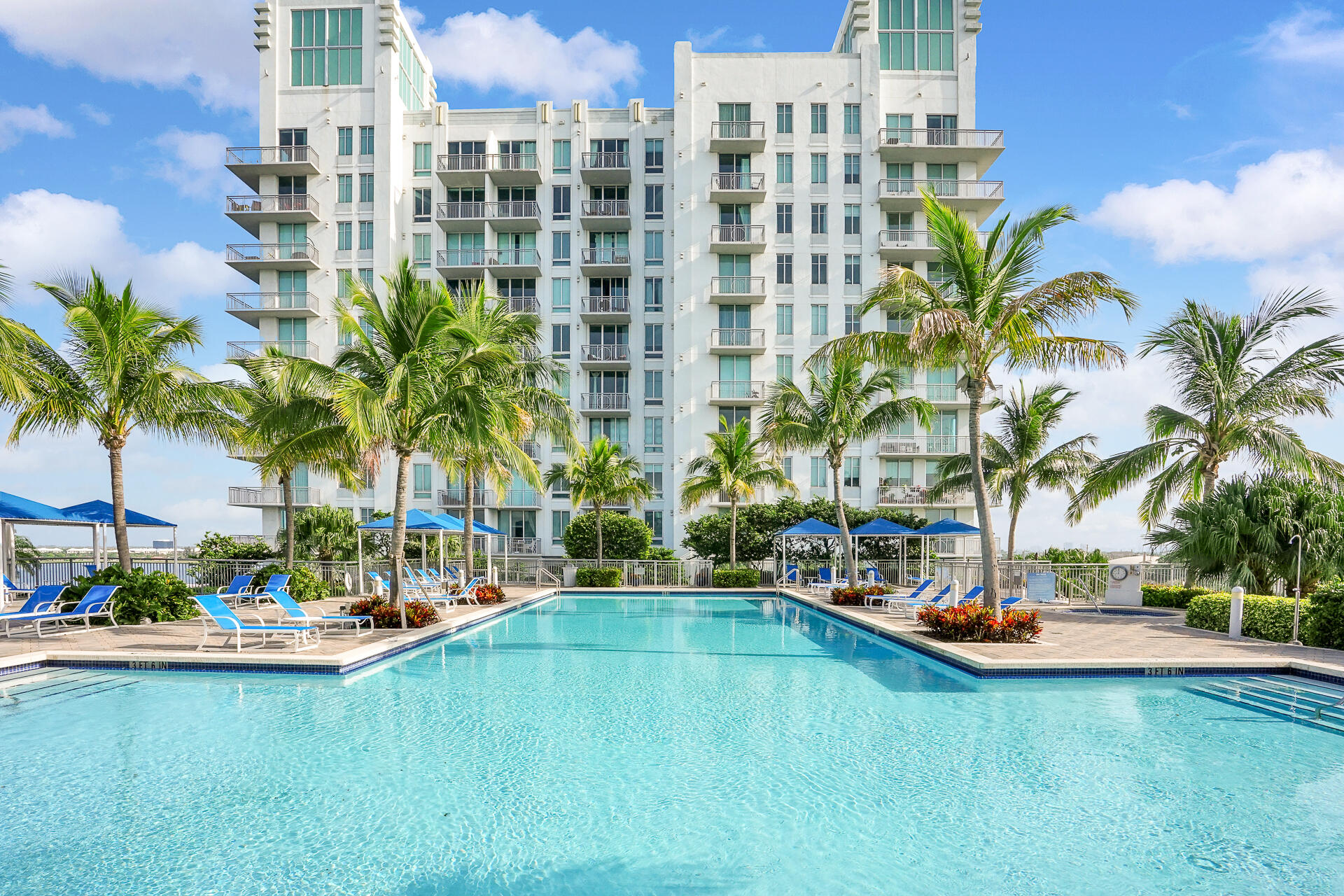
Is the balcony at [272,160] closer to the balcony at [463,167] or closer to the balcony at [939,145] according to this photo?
the balcony at [463,167]

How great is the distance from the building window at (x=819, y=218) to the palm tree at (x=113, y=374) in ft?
85.2

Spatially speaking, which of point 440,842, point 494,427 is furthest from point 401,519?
point 440,842

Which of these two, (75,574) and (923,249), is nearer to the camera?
(75,574)

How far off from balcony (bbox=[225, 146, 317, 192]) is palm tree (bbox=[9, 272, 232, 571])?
22247 mm

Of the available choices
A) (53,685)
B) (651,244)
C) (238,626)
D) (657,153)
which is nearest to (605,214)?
(651,244)

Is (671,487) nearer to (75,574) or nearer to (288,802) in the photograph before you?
(75,574)

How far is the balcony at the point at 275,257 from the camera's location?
3497 centimetres

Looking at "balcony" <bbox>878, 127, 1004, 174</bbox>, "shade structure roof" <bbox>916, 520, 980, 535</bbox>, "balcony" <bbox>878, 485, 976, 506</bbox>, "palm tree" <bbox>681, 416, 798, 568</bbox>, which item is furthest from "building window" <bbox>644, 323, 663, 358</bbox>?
"shade structure roof" <bbox>916, 520, 980, 535</bbox>

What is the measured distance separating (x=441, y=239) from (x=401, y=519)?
2481 cm

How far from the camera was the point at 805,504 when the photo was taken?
3072cm

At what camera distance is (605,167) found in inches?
1388

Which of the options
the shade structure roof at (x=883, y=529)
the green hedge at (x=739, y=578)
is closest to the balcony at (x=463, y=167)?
the green hedge at (x=739, y=578)

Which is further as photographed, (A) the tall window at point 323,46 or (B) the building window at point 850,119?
(A) the tall window at point 323,46

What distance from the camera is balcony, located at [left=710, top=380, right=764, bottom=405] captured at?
112 ft
